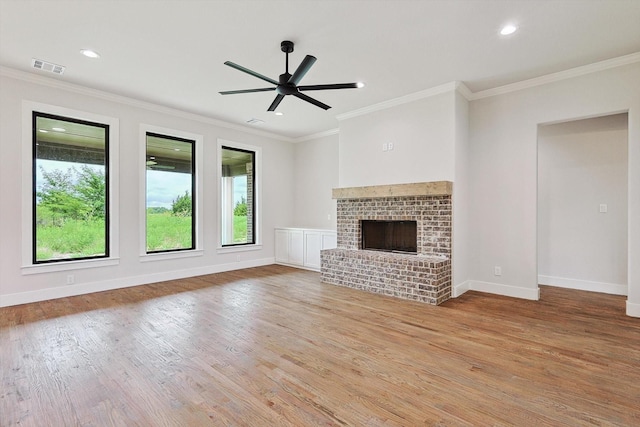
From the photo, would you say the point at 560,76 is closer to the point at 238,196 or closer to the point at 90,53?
the point at 90,53

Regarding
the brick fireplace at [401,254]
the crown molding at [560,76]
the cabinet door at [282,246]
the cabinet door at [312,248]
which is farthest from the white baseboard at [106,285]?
the crown molding at [560,76]

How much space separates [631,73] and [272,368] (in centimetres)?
495

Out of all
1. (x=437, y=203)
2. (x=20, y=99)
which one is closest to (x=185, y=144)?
(x=20, y=99)

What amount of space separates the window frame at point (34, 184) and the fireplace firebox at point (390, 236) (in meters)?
3.97

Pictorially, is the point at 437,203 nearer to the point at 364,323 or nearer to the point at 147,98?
the point at 364,323

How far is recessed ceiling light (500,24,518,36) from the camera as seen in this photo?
295 cm

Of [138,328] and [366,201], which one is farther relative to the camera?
[366,201]

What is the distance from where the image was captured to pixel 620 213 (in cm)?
435

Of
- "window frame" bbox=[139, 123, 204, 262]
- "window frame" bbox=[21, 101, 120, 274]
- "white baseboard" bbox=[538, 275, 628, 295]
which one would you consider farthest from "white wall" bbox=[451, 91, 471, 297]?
"window frame" bbox=[21, 101, 120, 274]

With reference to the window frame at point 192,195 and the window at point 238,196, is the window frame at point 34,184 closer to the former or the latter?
the window frame at point 192,195

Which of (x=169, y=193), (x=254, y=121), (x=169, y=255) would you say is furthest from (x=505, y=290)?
(x=169, y=193)

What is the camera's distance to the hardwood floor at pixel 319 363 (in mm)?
1835

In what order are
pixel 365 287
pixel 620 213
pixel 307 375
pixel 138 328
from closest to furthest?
pixel 307 375
pixel 138 328
pixel 620 213
pixel 365 287

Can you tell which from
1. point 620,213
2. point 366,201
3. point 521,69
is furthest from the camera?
point 366,201
